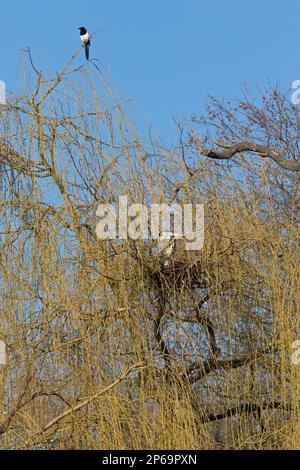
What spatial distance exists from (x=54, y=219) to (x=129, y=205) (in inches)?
14.6

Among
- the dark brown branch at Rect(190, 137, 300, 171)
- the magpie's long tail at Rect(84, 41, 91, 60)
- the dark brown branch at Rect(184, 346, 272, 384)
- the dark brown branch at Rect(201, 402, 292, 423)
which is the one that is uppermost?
the magpie's long tail at Rect(84, 41, 91, 60)

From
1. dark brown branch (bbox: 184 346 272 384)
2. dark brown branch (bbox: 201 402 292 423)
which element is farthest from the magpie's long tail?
dark brown branch (bbox: 201 402 292 423)

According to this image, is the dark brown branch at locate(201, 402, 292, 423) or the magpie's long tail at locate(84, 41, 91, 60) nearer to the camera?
the dark brown branch at locate(201, 402, 292, 423)

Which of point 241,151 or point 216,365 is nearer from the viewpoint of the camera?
point 216,365

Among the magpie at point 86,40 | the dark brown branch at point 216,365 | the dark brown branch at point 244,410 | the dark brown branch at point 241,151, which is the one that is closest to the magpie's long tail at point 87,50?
the magpie at point 86,40

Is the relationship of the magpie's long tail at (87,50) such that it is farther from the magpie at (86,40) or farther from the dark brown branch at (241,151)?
the dark brown branch at (241,151)

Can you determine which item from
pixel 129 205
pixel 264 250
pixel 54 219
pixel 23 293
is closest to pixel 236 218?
pixel 264 250

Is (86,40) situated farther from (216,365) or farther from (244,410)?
(244,410)

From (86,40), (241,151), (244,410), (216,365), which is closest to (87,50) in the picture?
(86,40)

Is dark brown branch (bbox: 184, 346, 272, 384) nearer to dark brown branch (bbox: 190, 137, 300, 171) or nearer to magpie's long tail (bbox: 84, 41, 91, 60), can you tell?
dark brown branch (bbox: 190, 137, 300, 171)

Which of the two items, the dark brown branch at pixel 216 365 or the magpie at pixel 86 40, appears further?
the magpie at pixel 86 40

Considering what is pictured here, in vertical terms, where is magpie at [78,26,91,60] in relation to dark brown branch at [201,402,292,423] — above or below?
above

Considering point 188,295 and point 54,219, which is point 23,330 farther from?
point 188,295

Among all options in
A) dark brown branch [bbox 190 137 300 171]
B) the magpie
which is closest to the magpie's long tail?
the magpie
